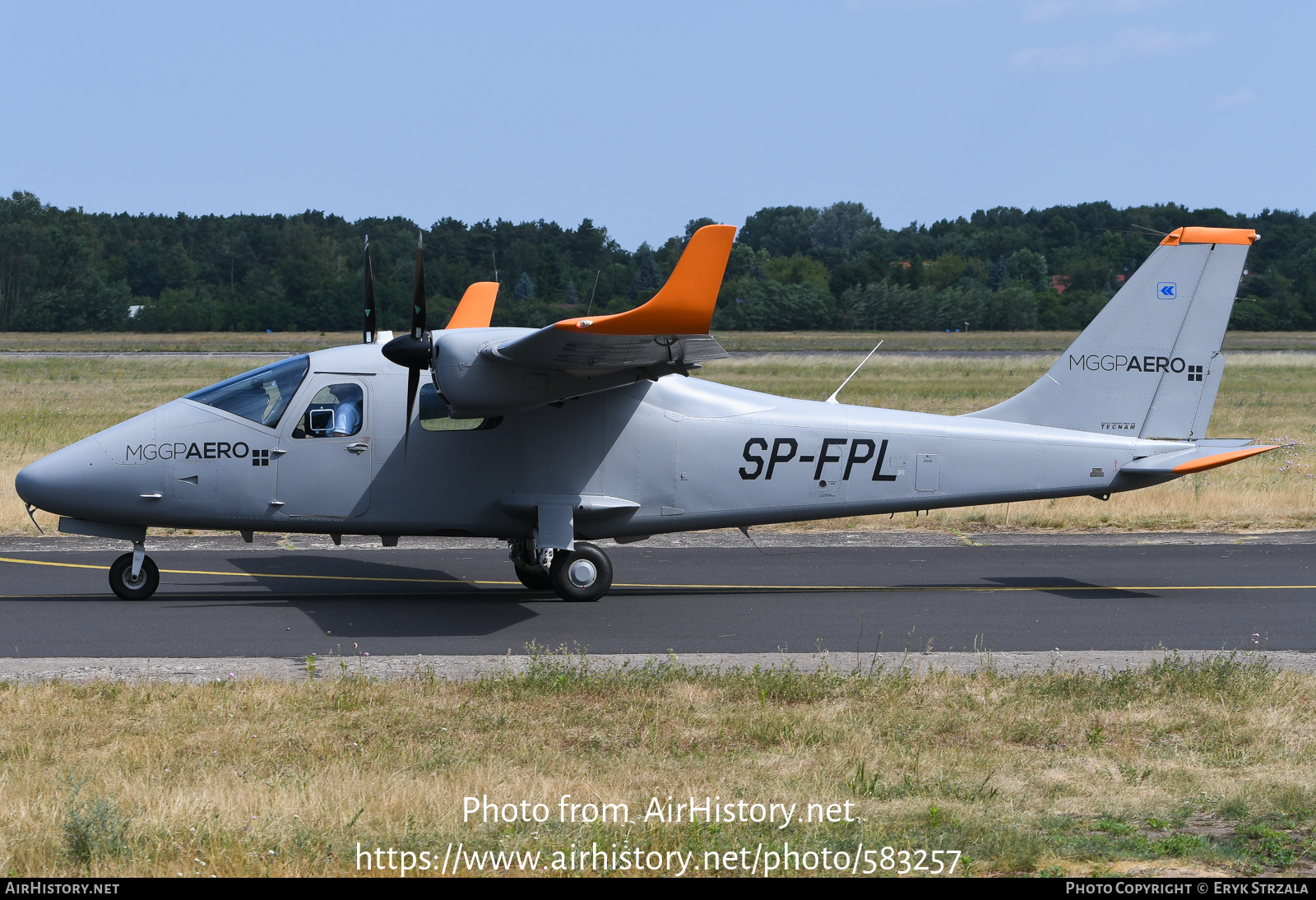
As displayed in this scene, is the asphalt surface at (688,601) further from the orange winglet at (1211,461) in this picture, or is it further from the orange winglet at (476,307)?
the orange winglet at (476,307)

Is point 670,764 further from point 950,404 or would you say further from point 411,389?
point 950,404

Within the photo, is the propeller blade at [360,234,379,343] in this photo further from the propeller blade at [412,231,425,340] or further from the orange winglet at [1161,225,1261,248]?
the orange winglet at [1161,225,1261,248]

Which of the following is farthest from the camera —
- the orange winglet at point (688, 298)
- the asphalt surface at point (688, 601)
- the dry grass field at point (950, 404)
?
the dry grass field at point (950, 404)

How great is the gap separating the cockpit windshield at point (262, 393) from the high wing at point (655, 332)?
2737 mm

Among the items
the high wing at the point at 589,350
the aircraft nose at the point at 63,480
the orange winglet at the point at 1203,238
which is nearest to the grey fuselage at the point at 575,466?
the aircraft nose at the point at 63,480

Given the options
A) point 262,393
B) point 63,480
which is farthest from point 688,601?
point 63,480

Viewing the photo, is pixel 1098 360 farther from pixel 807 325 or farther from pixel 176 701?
pixel 807 325

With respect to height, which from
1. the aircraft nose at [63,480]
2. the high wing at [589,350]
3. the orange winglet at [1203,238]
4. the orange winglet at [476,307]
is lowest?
the aircraft nose at [63,480]

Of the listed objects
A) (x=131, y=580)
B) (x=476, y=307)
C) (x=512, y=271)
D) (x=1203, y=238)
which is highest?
(x=512, y=271)

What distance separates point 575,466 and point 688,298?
3.87 m

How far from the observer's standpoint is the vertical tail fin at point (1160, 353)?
14.5m

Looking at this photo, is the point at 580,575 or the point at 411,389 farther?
the point at 580,575

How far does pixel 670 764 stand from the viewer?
768 centimetres

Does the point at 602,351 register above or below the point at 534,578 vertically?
above
